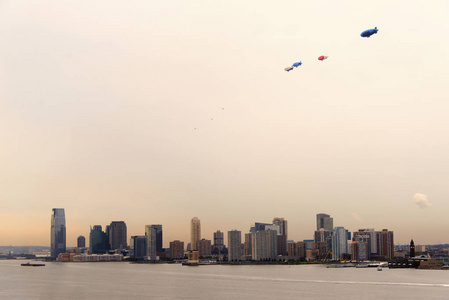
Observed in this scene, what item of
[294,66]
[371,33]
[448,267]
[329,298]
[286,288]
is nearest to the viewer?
[371,33]

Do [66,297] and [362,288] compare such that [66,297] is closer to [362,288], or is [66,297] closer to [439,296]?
[362,288]

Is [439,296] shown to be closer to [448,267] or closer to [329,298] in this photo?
[329,298]

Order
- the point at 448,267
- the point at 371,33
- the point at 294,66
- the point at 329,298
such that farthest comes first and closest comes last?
the point at 448,267 < the point at 294,66 < the point at 329,298 < the point at 371,33

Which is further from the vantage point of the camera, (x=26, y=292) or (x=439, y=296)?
(x=26, y=292)

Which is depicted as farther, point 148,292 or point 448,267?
point 448,267

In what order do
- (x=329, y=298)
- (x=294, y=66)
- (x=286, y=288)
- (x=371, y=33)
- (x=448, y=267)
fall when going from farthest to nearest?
(x=448, y=267) < (x=286, y=288) < (x=294, y=66) < (x=329, y=298) < (x=371, y=33)

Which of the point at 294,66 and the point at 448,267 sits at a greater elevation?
the point at 294,66

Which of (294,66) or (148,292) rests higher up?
(294,66)

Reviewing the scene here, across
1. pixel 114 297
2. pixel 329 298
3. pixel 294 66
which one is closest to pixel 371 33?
pixel 294 66

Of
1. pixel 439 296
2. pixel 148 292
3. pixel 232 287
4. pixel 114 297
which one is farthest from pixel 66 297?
pixel 439 296
